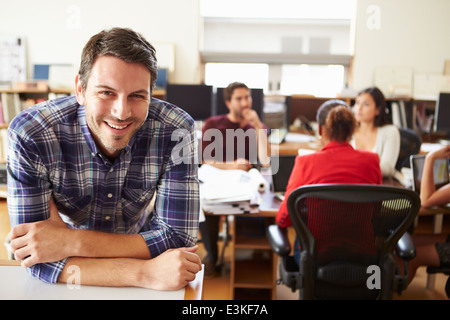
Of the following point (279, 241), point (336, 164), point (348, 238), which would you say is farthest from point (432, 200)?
point (279, 241)

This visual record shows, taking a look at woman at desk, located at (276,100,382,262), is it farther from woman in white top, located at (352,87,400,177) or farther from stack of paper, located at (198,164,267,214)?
woman in white top, located at (352,87,400,177)

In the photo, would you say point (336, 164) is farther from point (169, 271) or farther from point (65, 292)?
point (65, 292)

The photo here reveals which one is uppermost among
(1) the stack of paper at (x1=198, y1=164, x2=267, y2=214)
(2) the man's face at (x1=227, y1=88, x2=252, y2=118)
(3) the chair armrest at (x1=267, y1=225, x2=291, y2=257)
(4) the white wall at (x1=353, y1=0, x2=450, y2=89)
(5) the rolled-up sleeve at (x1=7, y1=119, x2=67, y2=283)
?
(4) the white wall at (x1=353, y1=0, x2=450, y2=89)

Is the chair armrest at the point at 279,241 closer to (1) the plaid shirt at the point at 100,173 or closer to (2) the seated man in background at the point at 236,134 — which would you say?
(1) the plaid shirt at the point at 100,173

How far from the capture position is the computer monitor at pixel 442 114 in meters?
4.08

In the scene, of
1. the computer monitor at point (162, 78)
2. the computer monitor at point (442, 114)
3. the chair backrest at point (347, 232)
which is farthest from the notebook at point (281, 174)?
the computer monitor at point (162, 78)

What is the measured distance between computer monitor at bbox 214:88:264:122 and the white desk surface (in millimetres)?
3058

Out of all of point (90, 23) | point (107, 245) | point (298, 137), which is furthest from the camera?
point (90, 23)

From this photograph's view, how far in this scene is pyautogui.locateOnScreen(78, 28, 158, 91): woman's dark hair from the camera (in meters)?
1.09

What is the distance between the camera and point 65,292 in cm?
94

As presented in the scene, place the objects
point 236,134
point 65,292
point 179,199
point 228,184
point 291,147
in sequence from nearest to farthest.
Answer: point 65,292 < point 179,199 < point 228,184 < point 236,134 < point 291,147

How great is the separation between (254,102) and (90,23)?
2.58 metres

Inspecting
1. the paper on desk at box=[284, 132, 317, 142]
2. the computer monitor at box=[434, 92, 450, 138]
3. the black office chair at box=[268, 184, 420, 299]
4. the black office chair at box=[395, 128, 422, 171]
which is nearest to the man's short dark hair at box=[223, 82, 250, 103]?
the paper on desk at box=[284, 132, 317, 142]

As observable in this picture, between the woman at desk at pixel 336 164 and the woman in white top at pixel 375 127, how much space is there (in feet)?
3.46
